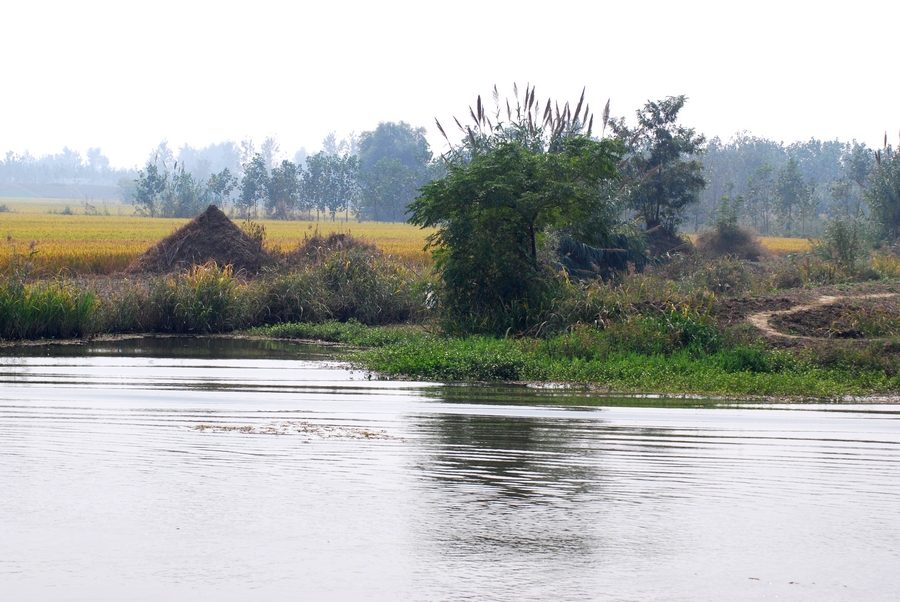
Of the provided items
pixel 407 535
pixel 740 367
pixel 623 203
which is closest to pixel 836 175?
pixel 623 203

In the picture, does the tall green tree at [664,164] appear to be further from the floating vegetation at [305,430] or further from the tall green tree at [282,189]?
the tall green tree at [282,189]

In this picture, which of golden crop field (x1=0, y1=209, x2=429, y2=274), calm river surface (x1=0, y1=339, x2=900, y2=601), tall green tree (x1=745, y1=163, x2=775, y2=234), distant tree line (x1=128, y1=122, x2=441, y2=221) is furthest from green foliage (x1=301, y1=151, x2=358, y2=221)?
calm river surface (x1=0, y1=339, x2=900, y2=601)

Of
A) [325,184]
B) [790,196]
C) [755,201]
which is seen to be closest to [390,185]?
[325,184]

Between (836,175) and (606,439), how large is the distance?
136m

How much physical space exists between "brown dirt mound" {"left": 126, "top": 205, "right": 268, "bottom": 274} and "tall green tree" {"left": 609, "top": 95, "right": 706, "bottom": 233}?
52.3 feet

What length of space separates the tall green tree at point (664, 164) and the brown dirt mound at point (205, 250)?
52.3 feet

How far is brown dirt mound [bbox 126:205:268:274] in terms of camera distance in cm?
2981

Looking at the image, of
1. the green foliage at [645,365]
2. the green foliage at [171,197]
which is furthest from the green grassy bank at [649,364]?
the green foliage at [171,197]

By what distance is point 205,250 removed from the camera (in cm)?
3027

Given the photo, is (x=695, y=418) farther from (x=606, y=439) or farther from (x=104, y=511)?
(x=104, y=511)

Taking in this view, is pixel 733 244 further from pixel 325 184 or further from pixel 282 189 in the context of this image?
pixel 325 184

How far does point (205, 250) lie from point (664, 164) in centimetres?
1871

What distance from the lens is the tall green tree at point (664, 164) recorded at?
3891 centimetres

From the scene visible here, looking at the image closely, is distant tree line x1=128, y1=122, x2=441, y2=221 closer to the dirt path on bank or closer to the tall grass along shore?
the tall grass along shore
